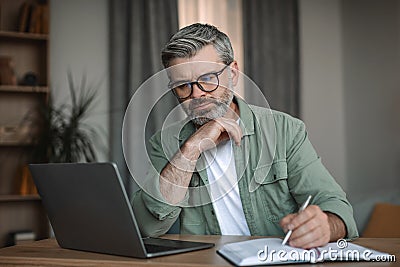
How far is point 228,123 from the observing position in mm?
1834

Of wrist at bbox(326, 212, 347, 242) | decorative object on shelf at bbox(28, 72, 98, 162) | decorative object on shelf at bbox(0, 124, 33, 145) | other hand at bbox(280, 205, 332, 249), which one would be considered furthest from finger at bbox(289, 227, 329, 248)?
decorative object on shelf at bbox(0, 124, 33, 145)

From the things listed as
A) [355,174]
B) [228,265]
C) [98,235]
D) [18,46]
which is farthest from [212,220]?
[355,174]

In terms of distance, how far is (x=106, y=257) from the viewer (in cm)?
134

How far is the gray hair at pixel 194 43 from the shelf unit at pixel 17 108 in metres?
2.53

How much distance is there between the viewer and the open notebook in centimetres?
120

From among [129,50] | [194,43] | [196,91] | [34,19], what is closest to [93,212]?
[196,91]

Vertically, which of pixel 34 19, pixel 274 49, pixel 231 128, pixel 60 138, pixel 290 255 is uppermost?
pixel 34 19

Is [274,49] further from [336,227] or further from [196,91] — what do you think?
[336,227]

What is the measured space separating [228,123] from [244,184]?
0.19 meters

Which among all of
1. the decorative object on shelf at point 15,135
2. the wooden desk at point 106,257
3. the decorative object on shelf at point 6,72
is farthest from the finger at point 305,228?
the decorative object on shelf at point 6,72

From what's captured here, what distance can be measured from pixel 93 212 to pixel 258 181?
0.67 metres

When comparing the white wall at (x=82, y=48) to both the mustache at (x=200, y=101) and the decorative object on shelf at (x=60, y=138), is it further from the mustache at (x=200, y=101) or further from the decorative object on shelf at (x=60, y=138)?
the mustache at (x=200, y=101)

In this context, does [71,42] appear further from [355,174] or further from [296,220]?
[296,220]

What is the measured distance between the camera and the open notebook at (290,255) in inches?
47.1
